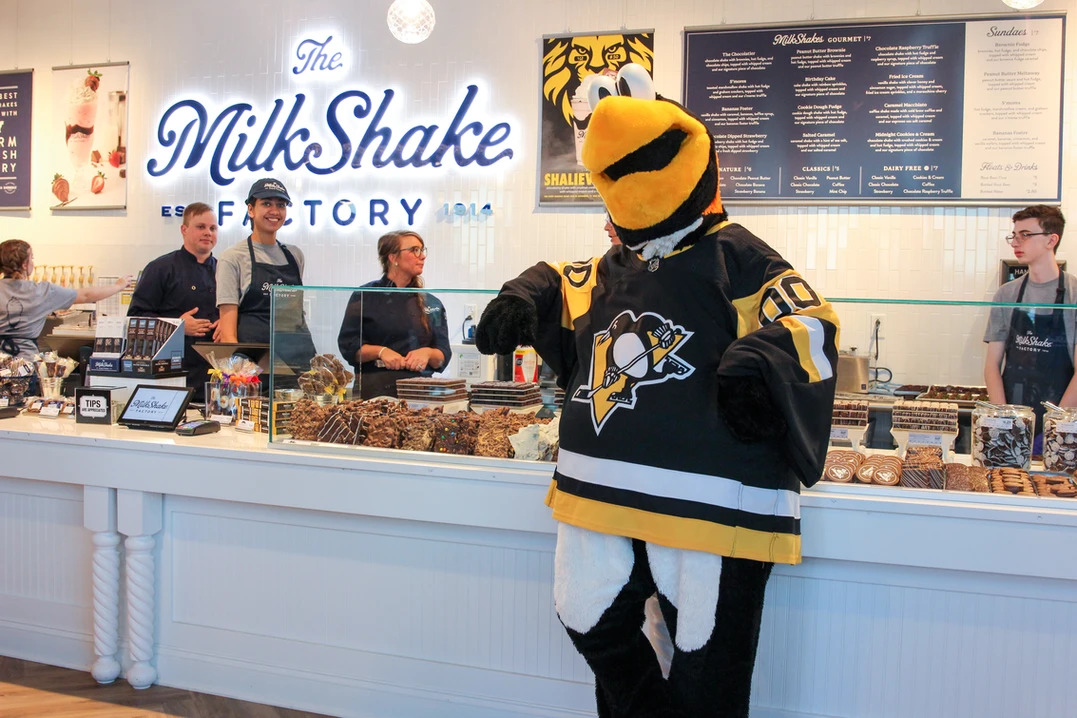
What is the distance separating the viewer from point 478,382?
8.85 feet

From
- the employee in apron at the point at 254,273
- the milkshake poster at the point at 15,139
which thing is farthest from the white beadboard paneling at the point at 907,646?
the milkshake poster at the point at 15,139

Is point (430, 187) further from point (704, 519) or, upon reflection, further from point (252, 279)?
point (704, 519)

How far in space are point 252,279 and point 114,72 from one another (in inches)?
127

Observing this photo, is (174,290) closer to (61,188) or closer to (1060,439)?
(61,188)

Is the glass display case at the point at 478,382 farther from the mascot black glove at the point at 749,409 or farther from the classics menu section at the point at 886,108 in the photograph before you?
the classics menu section at the point at 886,108

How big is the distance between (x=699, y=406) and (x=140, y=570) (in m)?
2.02

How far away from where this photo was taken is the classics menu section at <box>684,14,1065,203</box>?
4.82 metres

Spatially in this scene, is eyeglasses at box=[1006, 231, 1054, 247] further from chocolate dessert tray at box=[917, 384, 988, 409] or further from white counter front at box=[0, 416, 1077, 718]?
white counter front at box=[0, 416, 1077, 718]

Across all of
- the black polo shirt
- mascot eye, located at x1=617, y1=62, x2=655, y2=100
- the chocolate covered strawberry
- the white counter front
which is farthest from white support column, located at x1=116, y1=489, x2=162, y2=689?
the chocolate covered strawberry

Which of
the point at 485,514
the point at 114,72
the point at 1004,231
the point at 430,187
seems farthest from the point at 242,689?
the point at 114,72

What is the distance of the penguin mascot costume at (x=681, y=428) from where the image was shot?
1.70m

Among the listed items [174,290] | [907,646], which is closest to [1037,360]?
[907,646]

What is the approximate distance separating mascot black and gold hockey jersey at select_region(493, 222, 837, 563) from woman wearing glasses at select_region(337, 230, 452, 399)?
0.88 m

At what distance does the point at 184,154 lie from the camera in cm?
636
